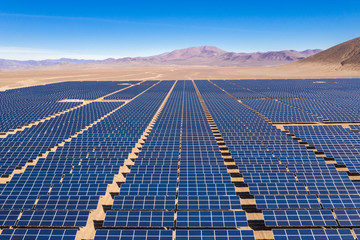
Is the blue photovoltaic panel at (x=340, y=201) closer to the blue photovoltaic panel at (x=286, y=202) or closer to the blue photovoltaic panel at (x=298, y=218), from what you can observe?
the blue photovoltaic panel at (x=286, y=202)

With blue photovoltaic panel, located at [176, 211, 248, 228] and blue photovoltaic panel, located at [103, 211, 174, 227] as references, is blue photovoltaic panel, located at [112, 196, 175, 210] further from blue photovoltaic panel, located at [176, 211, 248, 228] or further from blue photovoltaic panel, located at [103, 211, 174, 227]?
blue photovoltaic panel, located at [176, 211, 248, 228]

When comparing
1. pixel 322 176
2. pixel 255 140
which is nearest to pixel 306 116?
pixel 255 140

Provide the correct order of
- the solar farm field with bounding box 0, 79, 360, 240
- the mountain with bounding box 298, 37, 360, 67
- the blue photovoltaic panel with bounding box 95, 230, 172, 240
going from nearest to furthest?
the blue photovoltaic panel with bounding box 95, 230, 172, 240
the solar farm field with bounding box 0, 79, 360, 240
the mountain with bounding box 298, 37, 360, 67

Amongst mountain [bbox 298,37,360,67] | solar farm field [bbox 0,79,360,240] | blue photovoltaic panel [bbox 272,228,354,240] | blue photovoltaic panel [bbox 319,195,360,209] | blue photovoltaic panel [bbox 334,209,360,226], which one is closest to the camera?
blue photovoltaic panel [bbox 272,228,354,240]

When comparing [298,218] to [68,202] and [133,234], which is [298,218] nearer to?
[133,234]

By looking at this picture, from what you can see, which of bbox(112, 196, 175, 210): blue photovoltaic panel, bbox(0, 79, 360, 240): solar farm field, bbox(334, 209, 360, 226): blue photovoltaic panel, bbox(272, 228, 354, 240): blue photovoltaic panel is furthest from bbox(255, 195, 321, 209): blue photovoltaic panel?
bbox(112, 196, 175, 210): blue photovoltaic panel

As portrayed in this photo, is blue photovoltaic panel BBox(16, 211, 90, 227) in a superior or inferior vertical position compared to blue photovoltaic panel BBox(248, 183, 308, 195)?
inferior

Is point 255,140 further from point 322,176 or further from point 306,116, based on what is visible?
point 306,116
